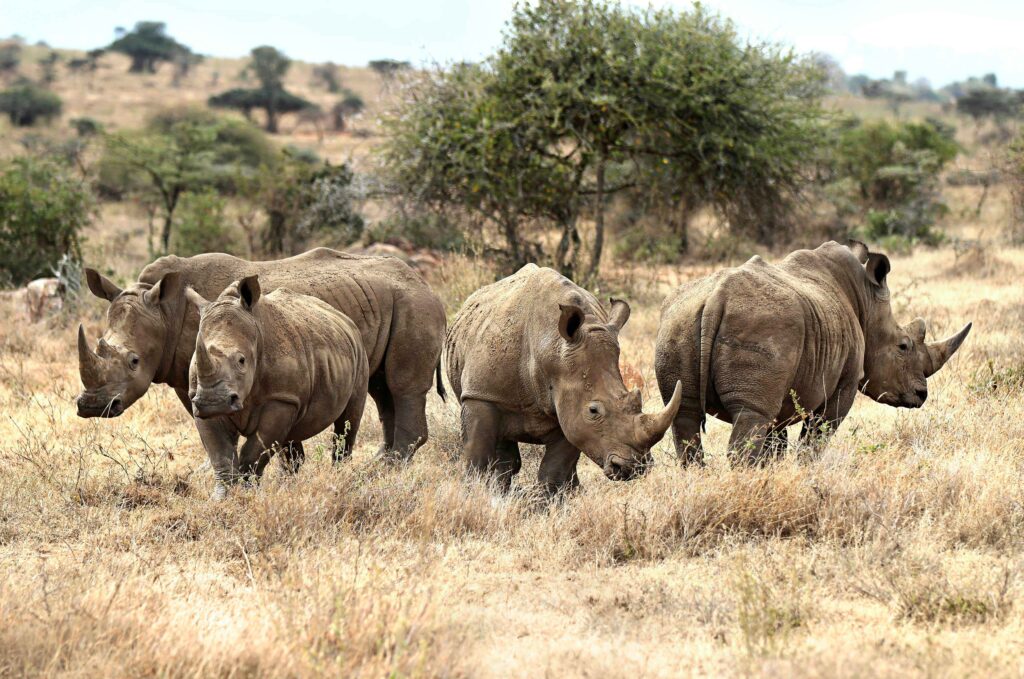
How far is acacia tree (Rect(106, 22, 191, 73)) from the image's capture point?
67125mm

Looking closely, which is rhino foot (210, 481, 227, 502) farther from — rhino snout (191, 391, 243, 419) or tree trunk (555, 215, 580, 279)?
tree trunk (555, 215, 580, 279)

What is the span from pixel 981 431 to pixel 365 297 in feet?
14.4

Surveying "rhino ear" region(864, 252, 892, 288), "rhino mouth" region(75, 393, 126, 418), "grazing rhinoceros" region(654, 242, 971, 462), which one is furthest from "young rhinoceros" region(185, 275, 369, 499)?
"rhino ear" region(864, 252, 892, 288)

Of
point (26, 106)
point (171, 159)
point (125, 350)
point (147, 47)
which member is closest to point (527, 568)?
point (125, 350)

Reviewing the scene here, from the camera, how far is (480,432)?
6535mm

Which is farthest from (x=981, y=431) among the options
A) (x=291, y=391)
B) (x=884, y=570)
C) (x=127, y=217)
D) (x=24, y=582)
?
(x=127, y=217)

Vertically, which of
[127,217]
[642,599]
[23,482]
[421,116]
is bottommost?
[127,217]

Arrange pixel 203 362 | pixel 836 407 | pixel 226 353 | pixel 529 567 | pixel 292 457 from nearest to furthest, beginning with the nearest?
pixel 529 567, pixel 203 362, pixel 226 353, pixel 292 457, pixel 836 407

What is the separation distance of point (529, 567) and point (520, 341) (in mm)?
1379

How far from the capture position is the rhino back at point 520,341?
6270mm

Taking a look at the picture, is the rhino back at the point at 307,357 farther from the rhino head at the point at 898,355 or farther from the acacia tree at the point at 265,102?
the acacia tree at the point at 265,102

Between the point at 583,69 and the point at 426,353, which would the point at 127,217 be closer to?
the point at 583,69

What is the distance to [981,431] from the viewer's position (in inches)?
311

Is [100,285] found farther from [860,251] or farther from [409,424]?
[860,251]
